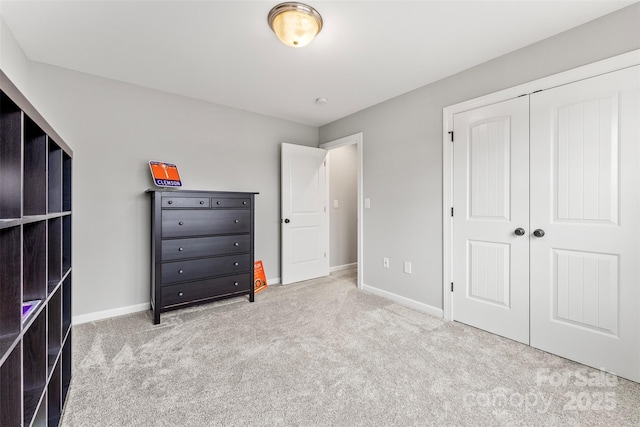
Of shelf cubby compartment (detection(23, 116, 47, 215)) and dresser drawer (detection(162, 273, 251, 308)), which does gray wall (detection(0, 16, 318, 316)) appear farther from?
shelf cubby compartment (detection(23, 116, 47, 215))

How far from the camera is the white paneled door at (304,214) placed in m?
3.89

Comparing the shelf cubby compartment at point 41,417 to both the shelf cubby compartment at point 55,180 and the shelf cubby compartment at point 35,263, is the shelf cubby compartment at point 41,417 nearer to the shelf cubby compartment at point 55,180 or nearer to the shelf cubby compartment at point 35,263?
the shelf cubby compartment at point 35,263

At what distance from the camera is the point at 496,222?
2391 mm

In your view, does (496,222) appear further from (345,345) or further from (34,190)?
(34,190)

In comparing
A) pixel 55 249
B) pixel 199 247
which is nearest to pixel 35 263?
pixel 55 249

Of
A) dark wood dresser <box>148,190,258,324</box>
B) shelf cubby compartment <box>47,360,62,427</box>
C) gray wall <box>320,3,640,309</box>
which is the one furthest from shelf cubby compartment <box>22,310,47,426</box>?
gray wall <box>320,3,640,309</box>

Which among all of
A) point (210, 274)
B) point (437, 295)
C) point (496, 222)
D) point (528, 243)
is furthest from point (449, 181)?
point (210, 274)

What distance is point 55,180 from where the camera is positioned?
4.76 ft

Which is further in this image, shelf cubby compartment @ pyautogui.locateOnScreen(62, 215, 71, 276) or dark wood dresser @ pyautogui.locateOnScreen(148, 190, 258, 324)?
dark wood dresser @ pyautogui.locateOnScreen(148, 190, 258, 324)

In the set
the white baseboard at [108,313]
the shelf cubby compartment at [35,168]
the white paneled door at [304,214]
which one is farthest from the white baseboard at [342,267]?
the shelf cubby compartment at [35,168]

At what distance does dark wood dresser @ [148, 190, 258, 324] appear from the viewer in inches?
104

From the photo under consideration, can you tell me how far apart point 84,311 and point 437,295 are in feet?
11.1

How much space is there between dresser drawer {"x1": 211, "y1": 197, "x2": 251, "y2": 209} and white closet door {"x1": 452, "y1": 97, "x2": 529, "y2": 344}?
85.3 inches

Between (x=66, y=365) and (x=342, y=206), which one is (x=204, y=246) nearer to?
(x=66, y=365)
